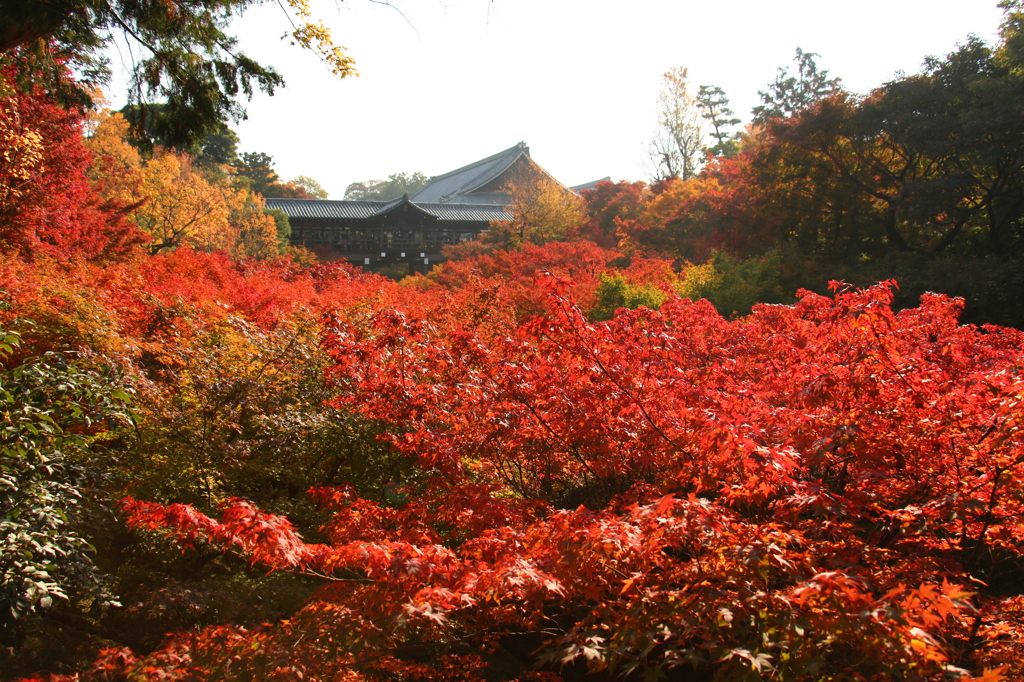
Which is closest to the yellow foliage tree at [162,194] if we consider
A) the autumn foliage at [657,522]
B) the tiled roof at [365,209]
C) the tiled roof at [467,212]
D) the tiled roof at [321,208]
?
the tiled roof at [321,208]

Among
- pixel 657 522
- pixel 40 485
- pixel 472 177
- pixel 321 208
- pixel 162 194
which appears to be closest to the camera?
pixel 657 522

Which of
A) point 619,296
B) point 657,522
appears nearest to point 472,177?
point 619,296

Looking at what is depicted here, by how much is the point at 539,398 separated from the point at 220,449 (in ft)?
8.68

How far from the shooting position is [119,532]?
473cm

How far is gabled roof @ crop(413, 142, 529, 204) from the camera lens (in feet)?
149

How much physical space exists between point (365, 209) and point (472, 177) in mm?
14842

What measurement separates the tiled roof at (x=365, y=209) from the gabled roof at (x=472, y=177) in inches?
245

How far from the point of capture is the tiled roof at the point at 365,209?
34469mm

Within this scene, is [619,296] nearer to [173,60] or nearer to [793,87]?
[173,60]

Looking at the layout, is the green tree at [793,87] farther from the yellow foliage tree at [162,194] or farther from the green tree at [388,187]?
the green tree at [388,187]

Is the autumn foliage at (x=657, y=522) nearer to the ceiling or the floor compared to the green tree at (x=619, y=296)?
nearer to the floor

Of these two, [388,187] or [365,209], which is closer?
[365,209]

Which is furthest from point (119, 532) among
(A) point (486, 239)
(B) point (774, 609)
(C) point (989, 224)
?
(A) point (486, 239)

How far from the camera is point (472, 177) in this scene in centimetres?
4894
